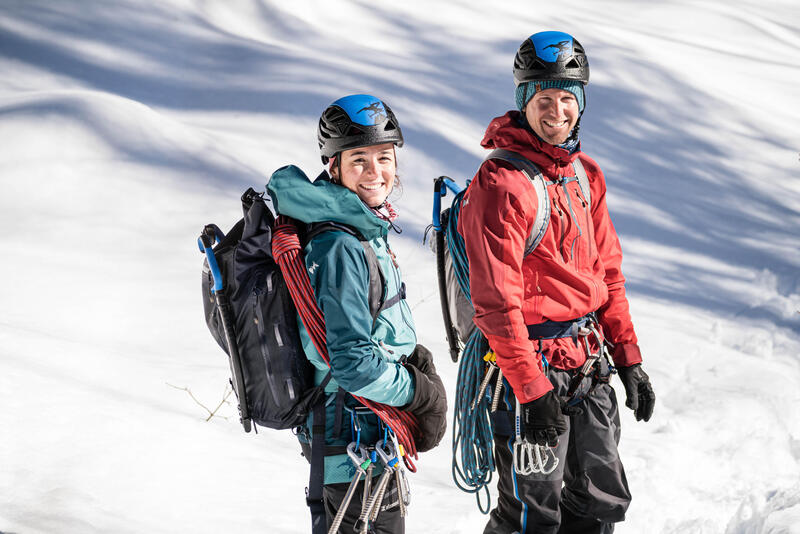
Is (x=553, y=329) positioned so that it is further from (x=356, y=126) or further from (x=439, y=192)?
(x=356, y=126)

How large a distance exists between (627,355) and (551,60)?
1.18 meters

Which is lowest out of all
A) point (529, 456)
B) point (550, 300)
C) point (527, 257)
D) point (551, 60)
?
point (529, 456)

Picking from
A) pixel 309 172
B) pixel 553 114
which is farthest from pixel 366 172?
pixel 309 172

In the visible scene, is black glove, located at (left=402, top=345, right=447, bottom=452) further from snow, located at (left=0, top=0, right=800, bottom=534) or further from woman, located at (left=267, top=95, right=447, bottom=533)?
snow, located at (left=0, top=0, right=800, bottom=534)

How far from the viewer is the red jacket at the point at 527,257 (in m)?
2.75

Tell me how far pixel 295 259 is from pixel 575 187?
3.75ft

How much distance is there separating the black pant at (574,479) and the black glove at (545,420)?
0.50 feet

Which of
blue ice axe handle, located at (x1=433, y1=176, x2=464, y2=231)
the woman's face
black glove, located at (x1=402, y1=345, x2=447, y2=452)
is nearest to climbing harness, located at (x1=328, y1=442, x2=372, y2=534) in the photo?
black glove, located at (x1=402, y1=345, x2=447, y2=452)

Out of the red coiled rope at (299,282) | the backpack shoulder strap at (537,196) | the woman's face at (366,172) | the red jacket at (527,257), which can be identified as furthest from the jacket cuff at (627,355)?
the red coiled rope at (299,282)

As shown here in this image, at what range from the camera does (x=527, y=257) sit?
114 inches

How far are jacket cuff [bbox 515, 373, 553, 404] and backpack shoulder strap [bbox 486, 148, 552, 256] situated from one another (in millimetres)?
444

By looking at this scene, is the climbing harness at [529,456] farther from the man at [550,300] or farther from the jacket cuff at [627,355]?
the jacket cuff at [627,355]

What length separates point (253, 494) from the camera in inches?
169

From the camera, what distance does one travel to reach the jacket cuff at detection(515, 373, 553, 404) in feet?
9.10
